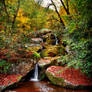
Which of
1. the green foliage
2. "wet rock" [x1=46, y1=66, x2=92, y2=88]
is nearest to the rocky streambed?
"wet rock" [x1=46, y1=66, x2=92, y2=88]

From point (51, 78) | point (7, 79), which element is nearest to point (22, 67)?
point (7, 79)

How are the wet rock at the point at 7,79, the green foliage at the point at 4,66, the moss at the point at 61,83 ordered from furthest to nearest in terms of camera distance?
the green foliage at the point at 4,66 < the moss at the point at 61,83 < the wet rock at the point at 7,79

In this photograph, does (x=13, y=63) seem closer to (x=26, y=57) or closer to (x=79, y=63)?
(x=26, y=57)

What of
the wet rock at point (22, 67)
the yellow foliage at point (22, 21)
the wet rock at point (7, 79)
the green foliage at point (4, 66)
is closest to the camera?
the wet rock at point (7, 79)

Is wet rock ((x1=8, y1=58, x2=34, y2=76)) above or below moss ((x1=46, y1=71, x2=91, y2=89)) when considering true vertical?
above

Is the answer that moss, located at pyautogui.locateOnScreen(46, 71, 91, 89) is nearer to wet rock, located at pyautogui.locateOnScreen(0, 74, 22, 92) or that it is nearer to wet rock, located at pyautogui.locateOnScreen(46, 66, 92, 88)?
wet rock, located at pyautogui.locateOnScreen(46, 66, 92, 88)

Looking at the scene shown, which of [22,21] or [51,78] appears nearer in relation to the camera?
[51,78]

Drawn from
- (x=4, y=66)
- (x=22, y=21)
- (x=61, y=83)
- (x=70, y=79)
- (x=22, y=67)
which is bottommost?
(x=61, y=83)

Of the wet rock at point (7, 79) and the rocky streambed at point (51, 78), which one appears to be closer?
the wet rock at point (7, 79)

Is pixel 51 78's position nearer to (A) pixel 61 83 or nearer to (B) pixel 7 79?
(A) pixel 61 83

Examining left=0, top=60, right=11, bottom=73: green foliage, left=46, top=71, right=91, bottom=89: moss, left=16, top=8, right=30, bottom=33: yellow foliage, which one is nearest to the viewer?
left=46, top=71, right=91, bottom=89: moss

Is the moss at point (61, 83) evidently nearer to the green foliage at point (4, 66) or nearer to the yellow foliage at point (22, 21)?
the green foliage at point (4, 66)

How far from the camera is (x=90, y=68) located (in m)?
4.14

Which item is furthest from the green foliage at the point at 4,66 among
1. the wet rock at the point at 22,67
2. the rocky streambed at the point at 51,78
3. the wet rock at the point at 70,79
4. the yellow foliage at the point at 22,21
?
the yellow foliage at the point at 22,21
